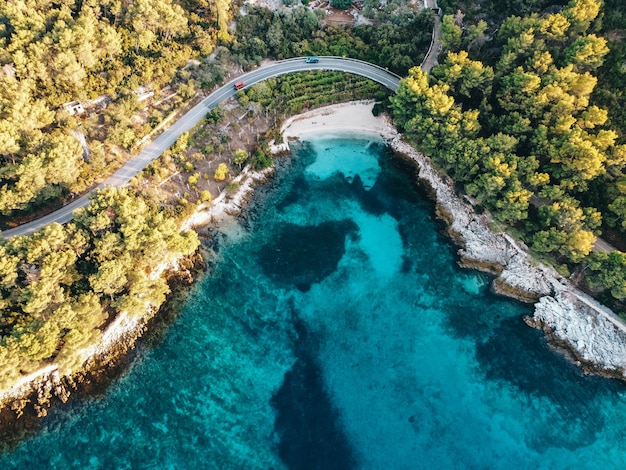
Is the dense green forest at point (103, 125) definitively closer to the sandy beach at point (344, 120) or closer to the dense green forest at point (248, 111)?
the dense green forest at point (248, 111)

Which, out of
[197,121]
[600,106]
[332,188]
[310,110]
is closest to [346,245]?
[332,188]

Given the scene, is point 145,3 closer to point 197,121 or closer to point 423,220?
point 197,121

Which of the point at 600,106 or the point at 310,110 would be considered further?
the point at 310,110

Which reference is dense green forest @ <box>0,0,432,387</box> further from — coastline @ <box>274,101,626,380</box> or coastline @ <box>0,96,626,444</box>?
coastline @ <box>274,101,626,380</box>

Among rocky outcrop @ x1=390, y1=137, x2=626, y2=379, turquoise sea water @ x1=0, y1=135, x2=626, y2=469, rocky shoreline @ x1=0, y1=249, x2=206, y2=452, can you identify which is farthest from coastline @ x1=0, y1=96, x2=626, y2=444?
turquoise sea water @ x1=0, y1=135, x2=626, y2=469

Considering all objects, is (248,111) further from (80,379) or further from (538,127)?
(80,379)

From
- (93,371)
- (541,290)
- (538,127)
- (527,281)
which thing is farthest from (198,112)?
(541,290)
